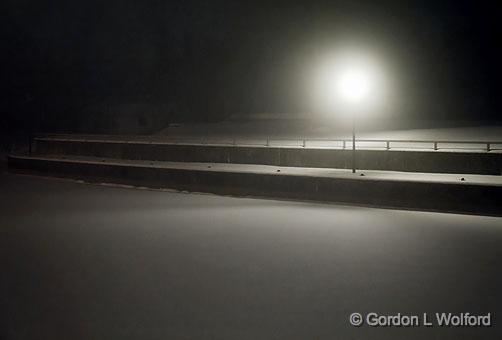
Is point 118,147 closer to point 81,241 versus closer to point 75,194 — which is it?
point 75,194

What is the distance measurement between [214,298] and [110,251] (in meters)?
3.48

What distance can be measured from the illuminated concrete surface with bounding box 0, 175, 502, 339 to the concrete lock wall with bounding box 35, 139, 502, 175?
12.0ft

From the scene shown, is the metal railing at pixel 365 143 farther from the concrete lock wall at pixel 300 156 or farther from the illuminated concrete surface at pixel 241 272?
the illuminated concrete surface at pixel 241 272

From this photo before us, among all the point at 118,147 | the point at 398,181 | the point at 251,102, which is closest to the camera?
the point at 398,181

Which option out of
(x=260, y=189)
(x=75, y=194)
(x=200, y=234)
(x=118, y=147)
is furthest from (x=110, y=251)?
(x=118, y=147)

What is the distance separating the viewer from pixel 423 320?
21.2 feet

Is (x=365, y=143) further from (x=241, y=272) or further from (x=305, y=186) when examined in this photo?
(x=241, y=272)

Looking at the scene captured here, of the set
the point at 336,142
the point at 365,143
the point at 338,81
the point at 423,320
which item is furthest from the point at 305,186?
the point at 338,81

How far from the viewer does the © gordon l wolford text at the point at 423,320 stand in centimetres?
632

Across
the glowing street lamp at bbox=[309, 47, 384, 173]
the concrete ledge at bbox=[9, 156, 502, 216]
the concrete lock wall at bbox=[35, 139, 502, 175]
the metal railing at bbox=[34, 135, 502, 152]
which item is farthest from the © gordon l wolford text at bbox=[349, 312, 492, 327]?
the glowing street lamp at bbox=[309, 47, 384, 173]

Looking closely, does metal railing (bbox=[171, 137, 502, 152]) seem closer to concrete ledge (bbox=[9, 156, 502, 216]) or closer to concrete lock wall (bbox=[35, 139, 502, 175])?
concrete lock wall (bbox=[35, 139, 502, 175])

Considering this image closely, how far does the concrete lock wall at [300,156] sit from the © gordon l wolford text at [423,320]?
10.5 m

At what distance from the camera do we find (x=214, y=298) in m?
7.37

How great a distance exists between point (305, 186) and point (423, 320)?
986cm
